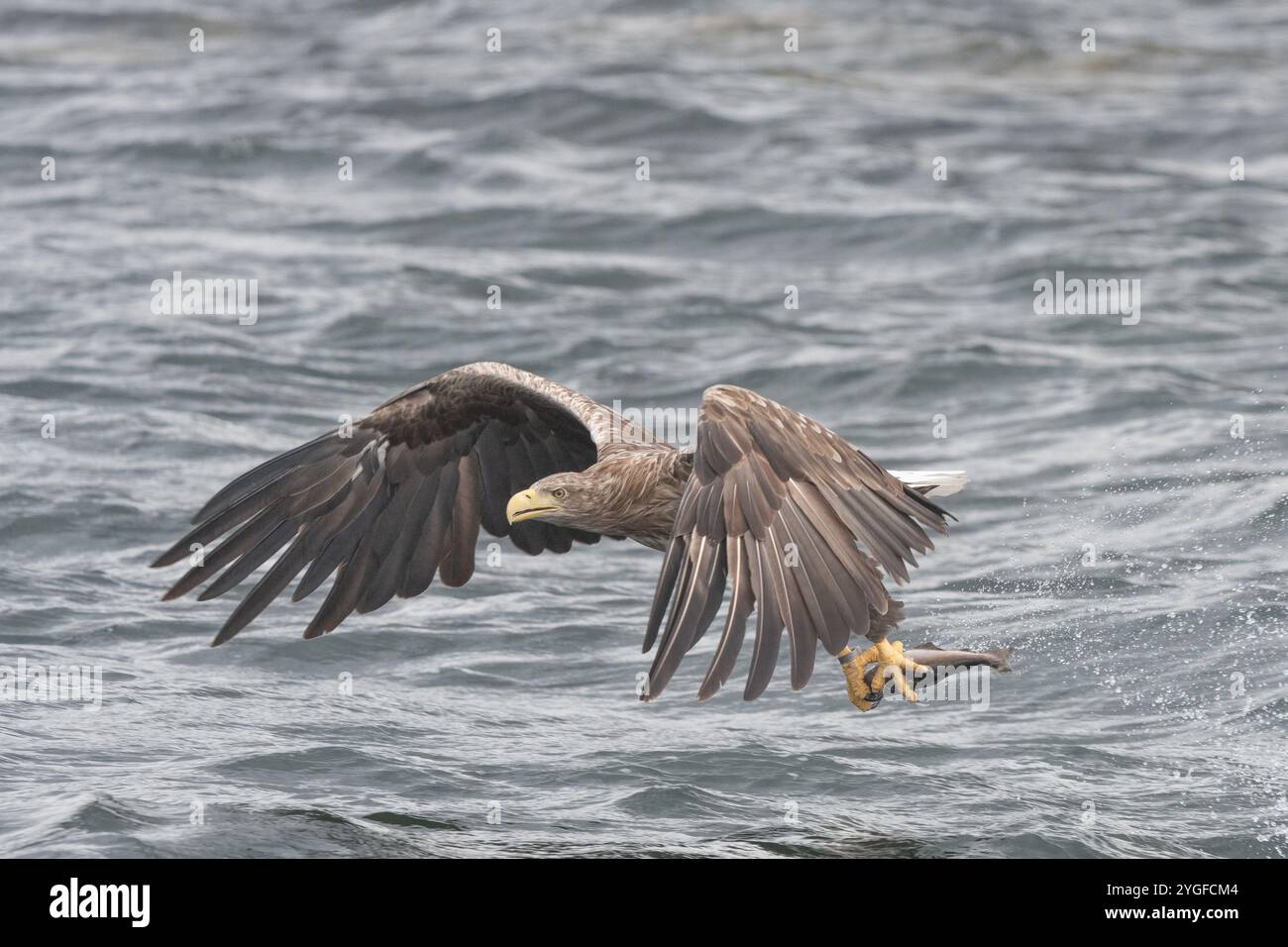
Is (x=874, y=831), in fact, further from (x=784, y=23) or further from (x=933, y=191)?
(x=784, y=23)

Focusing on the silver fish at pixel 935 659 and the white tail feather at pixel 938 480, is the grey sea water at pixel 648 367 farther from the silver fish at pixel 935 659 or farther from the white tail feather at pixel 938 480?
the white tail feather at pixel 938 480

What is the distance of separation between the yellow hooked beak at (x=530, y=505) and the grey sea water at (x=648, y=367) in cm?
131

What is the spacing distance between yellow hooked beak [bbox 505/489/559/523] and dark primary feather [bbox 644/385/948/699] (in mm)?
971

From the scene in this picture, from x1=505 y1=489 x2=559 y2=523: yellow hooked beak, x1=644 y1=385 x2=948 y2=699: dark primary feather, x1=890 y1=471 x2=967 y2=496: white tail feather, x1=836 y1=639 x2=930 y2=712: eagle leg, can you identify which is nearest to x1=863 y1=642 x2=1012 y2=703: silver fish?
x1=836 y1=639 x2=930 y2=712: eagle leg

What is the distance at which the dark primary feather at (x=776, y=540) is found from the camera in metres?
6.77

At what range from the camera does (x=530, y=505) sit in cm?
827

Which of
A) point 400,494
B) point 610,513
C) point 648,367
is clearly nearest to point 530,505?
point 610,513

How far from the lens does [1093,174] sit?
2144cm

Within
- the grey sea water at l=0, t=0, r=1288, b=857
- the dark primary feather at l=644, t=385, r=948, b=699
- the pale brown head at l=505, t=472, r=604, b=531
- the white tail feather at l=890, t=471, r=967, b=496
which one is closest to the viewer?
the dark primary feather at l=644, t=385, r=948, b=699

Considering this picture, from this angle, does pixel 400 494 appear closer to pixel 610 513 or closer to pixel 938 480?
pixel 610 513

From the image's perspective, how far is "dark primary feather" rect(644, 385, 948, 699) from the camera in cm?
677

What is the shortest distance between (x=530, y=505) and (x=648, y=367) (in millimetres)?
7999

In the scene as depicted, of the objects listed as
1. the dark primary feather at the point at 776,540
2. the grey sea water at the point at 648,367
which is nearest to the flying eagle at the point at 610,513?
the dark primary feather at the point at 776,540

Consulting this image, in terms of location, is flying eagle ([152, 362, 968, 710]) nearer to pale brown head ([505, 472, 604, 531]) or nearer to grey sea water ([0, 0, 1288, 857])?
pale brown head ([505, 472, 604, 531])
